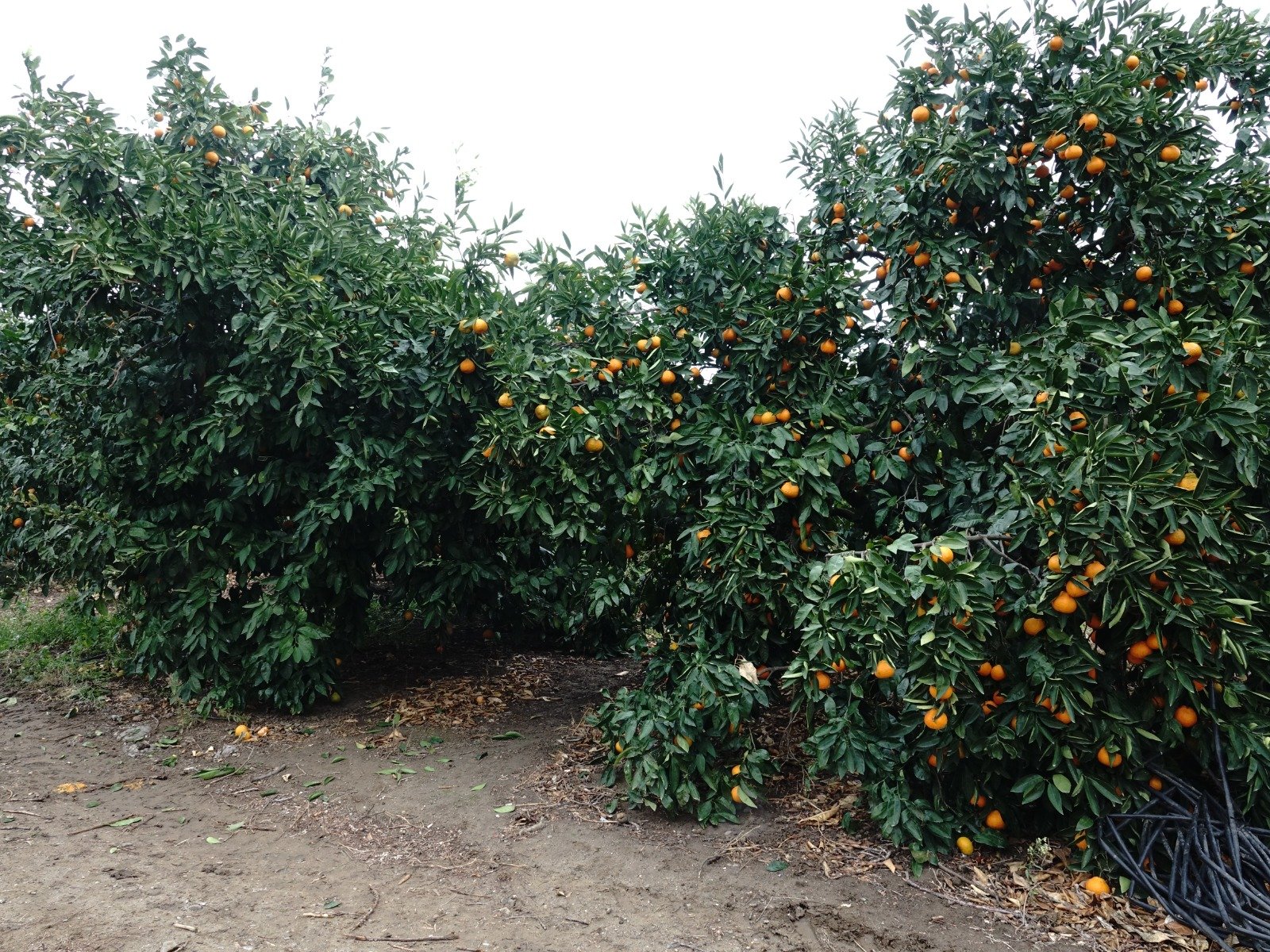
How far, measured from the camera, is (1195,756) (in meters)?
3.18

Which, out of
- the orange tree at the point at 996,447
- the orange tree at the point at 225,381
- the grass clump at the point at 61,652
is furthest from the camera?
the grass clump at the point at 61,652

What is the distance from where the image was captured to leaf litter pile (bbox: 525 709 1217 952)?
Result: 9.36 ft

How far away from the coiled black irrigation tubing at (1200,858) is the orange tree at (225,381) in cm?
331

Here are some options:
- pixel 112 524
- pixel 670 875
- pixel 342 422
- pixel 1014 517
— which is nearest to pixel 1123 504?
pixel 1014 517

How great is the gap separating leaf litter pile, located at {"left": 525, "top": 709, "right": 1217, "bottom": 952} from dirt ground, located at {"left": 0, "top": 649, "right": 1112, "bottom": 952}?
26 millimetres

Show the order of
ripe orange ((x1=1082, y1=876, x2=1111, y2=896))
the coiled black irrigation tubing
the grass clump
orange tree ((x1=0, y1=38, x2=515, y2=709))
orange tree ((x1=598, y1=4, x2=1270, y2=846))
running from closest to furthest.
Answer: the coiled black irrigation tubing, orange tree ((x1=598, y1=4, x2=1270, y2=846)), ripe orange ((x1=1082, y1=876, x2=1111, y2=896)), orange tree ((x1=0, y1=38, x2=515, y2=709)), the grass clump

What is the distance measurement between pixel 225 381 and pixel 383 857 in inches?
101

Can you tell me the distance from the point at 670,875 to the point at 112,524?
137 inches

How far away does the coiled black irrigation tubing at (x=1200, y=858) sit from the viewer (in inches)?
108

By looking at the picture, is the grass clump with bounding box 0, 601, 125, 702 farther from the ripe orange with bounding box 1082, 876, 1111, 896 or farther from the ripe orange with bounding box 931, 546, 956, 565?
the ripe orange with bounding box 1082, 876, 1111, 896

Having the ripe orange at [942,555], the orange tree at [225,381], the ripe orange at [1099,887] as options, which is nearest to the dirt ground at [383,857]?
the ripe orange at [1099,887]

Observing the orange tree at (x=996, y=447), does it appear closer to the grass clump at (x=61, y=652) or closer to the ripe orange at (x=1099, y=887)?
the ripe orange at (x=1099, y=887)

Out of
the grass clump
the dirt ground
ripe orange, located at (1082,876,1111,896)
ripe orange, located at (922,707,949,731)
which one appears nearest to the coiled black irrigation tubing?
ripe orange, located at (1082,876,1111,896)

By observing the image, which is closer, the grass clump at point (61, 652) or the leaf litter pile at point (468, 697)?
the leaf litter pile at point (468, 697)
